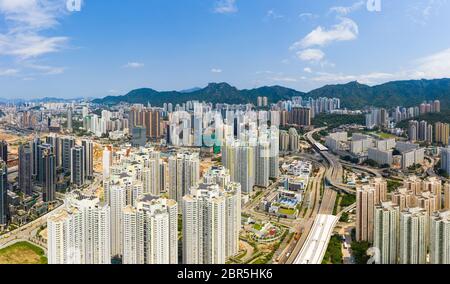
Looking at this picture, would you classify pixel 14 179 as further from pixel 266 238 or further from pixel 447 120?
pixel 447 120

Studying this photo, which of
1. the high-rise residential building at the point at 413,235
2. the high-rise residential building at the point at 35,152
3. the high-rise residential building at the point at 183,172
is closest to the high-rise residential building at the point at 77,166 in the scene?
the high-rise residential building at the point at 35,152

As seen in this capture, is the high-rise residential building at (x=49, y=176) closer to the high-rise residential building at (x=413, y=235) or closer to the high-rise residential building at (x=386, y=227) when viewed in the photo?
the high-rise residential building at (x=386, y=227)

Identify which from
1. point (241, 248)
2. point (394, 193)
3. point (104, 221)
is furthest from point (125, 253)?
point (394, 193)

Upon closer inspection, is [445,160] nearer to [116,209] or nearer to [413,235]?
[413,235]

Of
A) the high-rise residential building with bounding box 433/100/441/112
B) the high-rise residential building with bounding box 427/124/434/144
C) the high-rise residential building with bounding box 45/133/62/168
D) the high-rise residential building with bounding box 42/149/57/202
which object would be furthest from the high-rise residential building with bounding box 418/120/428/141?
the high-rise residential building with bounding box 45/133/62/168

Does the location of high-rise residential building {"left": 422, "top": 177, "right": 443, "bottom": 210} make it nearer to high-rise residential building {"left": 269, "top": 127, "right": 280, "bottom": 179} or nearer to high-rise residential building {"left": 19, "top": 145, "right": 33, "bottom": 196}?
high-rise residential building {"left": 269, "top": 127, "right": 280, "bottom": 179}
